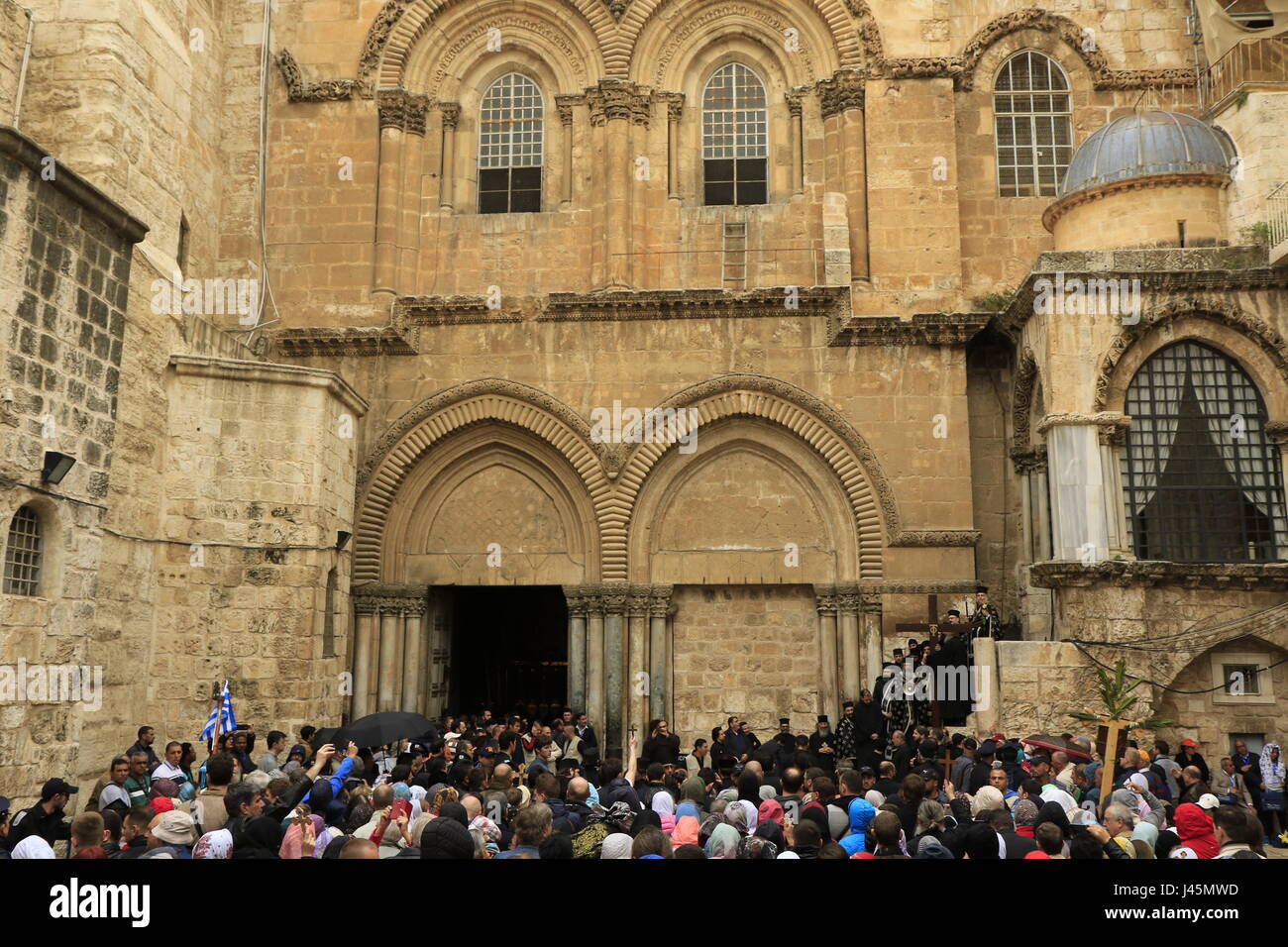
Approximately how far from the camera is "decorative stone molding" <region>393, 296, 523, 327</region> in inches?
744

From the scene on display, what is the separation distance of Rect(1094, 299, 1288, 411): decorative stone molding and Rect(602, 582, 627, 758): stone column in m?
8.02

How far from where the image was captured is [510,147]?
66.8ft

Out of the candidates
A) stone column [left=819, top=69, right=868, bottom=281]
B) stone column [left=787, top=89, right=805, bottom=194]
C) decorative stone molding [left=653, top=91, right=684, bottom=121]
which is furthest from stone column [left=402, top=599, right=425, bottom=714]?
stone column [left=787, top=89, right=805, bottom=194]

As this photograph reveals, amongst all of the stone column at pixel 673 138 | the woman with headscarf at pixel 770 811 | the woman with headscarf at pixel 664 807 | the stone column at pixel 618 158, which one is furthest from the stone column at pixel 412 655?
the woman with headscarf at pixel 770 811

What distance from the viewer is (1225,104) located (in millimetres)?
17828

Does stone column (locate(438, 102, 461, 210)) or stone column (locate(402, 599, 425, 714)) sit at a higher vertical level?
stone column (locate(438, 102, 461, 210))

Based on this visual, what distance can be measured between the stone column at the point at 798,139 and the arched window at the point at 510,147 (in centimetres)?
466

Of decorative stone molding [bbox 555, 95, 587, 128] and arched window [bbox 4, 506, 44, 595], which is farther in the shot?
decorative stone molding [bbox 555, 95, 587, 128]

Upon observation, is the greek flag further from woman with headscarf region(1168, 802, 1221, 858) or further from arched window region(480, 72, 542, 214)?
arched window region(480, 72, 542, 214)

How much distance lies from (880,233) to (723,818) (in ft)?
44.8

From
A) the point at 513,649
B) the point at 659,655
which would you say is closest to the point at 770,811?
the point at 659,655

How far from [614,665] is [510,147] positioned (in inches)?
383

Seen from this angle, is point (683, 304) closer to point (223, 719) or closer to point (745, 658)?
point (745, 658)

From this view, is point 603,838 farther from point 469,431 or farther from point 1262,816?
point 469,431
